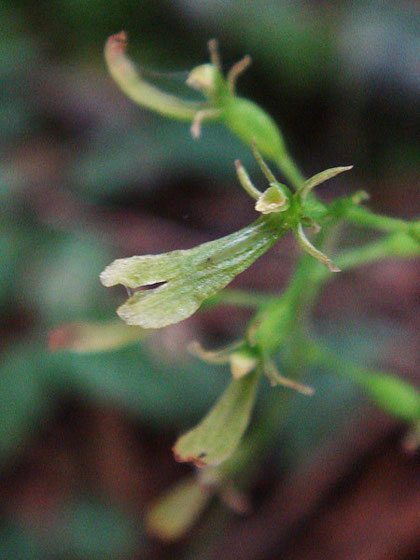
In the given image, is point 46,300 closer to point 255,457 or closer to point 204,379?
point 204,379

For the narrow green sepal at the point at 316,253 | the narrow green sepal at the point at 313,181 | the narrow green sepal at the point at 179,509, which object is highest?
the narrow green sepal at the point at 313,181

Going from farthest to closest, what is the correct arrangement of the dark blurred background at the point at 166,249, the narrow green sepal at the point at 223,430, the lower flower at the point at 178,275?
the dark blurred background at the point at 166,249
the narrow green sepal at the point at 223,430
the lower flower at the point at 178,275

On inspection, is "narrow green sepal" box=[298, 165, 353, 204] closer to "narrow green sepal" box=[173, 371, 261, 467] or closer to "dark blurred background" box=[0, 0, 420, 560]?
"narrow green sepal" box=[173, 371, 261, 467]

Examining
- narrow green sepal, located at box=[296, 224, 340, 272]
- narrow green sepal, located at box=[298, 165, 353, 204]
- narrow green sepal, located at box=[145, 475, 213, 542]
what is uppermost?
narrow green sepal, located at box=[298, 165, 353, 204]

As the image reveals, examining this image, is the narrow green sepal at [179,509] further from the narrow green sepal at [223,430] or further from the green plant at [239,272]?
the narrow green sepal at [223,430]

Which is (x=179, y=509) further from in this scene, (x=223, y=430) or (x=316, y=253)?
(x=316, y=253)

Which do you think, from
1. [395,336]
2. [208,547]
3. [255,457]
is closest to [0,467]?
[208,547]

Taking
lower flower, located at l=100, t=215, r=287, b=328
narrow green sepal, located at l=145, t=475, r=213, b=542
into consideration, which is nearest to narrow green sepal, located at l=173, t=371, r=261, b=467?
lower flower, located at l=100, t=215, r=287, b=328

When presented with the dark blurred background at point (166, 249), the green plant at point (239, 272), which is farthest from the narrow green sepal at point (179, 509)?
the dark blurred background at point (166, 249)
